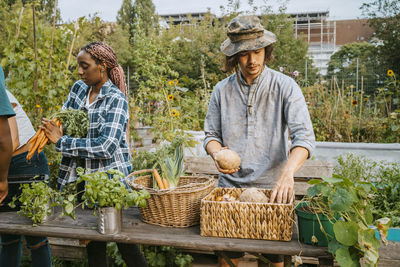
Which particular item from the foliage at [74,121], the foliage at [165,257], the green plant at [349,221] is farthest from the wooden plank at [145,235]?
the foliage at [165,257]

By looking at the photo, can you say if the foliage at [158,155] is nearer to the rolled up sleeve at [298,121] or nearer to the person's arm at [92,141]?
the person's arm at [92,141]

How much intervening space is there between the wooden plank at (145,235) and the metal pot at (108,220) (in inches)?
1.0

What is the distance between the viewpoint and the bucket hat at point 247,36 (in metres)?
1.85

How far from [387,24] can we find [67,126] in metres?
10.5

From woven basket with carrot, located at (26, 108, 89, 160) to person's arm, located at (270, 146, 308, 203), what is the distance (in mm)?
1220

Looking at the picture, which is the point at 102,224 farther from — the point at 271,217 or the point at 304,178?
the point at 304,178

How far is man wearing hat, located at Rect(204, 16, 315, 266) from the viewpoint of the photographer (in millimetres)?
1874

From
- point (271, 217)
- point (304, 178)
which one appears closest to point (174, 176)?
point (271, 217)

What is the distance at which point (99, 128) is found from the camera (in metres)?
2.15

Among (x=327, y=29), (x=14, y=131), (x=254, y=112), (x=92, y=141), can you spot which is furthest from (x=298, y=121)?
(x=327, y=29)

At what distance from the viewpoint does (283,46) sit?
14.3 meters

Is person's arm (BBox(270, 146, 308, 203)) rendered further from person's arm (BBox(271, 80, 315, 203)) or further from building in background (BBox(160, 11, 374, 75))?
building in background (BBox(160, 11, 374, 75))

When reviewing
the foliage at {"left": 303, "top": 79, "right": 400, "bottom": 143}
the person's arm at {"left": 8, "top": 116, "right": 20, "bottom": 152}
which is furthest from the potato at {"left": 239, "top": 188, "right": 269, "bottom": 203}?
the foliage at {"left": 303, "top": 79, "right": 400, "bottom": 143}

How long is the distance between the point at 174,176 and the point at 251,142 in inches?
18.9
